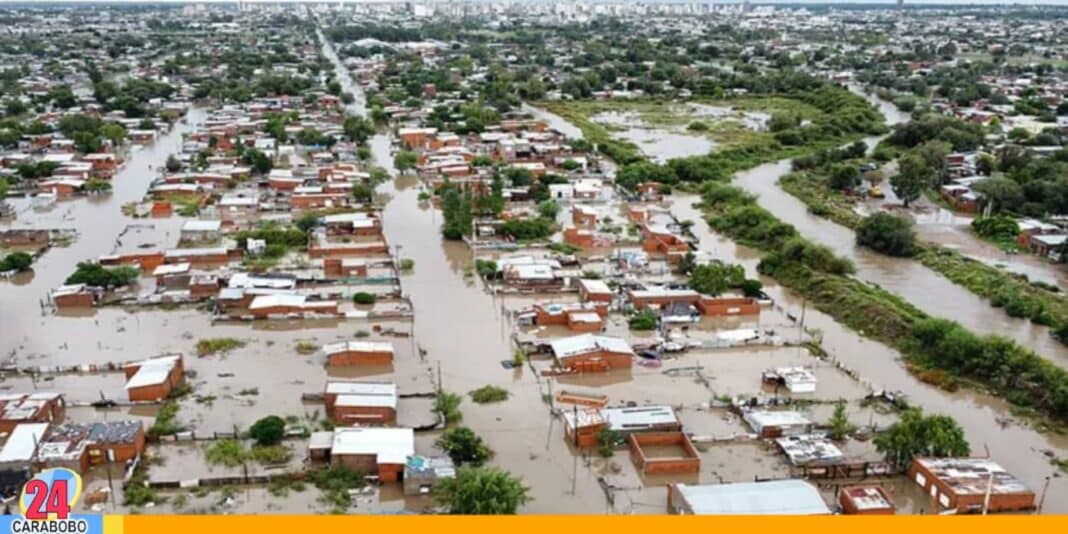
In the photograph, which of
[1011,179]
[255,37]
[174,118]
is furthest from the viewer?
[255,37]

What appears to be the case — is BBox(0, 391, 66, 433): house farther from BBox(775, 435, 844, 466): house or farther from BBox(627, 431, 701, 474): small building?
BBox(775, 435, 844, 466): house

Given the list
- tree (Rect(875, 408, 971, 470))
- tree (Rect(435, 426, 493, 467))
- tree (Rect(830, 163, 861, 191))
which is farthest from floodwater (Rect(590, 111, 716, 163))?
tree (Rect(435, 426, 493, 467))

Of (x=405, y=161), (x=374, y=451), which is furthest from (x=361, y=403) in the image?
(x=405, y=161)

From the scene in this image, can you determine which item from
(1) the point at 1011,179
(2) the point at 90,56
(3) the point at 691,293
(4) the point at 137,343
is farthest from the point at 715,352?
(2) the point at 90,56

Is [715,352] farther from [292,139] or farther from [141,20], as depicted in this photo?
[141,20]

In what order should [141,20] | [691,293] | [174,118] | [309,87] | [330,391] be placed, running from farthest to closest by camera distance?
[141,20], [309,87], [174,118], [691,293], [330,391]
